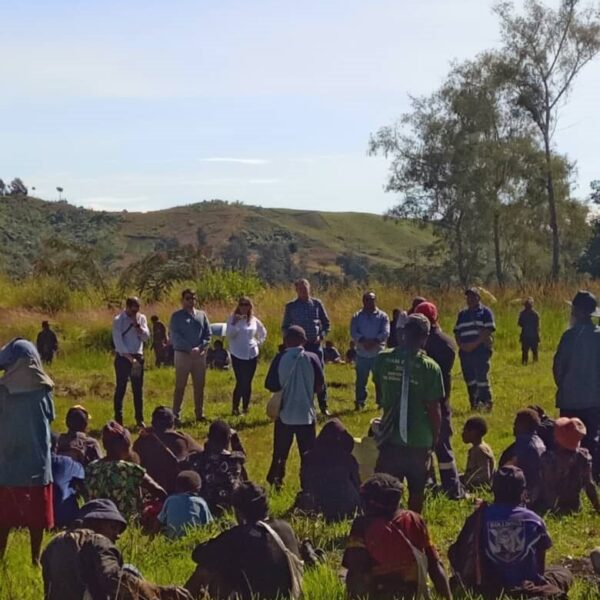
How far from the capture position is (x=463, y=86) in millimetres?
46938

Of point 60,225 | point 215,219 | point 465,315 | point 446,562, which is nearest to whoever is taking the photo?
point 446,562

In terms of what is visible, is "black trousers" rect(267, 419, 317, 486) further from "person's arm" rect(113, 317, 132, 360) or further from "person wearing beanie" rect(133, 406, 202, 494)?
"person's arm" rect(113, 317, 132, 360)

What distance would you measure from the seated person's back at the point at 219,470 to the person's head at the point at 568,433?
2.65 m

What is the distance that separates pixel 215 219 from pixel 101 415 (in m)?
102

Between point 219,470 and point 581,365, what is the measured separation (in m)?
3.40

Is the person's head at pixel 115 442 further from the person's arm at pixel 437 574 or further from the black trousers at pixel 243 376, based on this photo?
the black trousers at pixel 243 376

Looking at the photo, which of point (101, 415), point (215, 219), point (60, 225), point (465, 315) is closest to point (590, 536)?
point (465, 315)

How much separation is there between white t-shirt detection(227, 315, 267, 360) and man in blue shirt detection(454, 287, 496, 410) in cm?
289

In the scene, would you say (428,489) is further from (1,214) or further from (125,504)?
(1,214)

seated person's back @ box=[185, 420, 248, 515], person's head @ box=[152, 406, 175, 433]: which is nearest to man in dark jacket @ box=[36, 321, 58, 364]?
person's head @ box=[152, 406, 175, 433]

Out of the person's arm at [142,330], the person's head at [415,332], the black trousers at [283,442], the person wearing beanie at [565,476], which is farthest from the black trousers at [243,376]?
the person's head at [415,332]

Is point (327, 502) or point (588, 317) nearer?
point (327, 502)

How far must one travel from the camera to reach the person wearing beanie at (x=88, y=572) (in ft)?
16.5

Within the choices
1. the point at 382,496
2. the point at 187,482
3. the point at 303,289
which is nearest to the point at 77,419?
the point at 187,482
